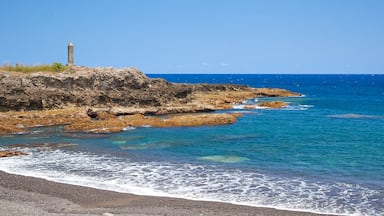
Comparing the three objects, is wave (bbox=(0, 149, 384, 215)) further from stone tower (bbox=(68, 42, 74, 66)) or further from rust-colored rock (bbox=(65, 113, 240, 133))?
stone tower (bbox=(68, 42, 74, 66))

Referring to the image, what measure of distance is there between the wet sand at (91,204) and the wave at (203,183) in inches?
28.1

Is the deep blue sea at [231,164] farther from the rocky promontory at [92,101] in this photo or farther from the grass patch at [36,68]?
the grass patch at [36,68]

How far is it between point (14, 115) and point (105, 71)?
1357cm

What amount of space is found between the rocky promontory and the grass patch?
91.6 inches

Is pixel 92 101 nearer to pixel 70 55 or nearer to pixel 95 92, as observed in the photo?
pixel 95 92

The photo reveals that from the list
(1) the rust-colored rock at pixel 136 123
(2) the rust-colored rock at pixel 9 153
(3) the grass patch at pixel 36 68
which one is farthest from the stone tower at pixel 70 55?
(2) the rust-colored rock at pixel 9 153

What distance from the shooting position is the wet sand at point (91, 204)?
13.8m

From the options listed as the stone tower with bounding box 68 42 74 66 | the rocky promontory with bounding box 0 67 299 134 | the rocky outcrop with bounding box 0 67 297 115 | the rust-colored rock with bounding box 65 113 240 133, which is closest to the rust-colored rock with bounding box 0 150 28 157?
the rocky promontory with bounding box 0 67 299 134

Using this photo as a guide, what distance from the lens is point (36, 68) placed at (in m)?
49.9

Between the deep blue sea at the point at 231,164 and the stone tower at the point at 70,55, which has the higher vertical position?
the stone tower at the point at 70,55

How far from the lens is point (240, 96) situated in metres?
75.4

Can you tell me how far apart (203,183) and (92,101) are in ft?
96.8

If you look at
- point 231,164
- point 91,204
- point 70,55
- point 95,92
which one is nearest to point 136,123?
point 95,92

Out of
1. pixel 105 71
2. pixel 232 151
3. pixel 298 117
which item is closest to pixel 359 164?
pixel 232 151
